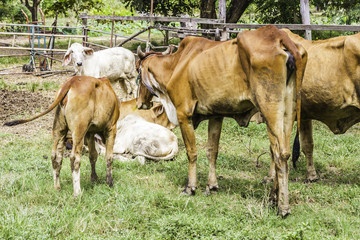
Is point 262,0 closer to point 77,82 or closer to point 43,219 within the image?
point 77,82

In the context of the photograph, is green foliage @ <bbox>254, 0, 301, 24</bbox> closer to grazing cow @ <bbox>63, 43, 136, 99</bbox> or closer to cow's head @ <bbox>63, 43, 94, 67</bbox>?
grazing cow @ <bbox>63, 43, 136, 99</bbox>

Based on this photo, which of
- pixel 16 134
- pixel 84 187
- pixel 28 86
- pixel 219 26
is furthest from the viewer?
pixel 28 86

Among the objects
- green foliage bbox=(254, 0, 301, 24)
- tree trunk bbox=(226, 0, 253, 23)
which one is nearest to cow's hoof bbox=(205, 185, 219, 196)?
tree trunk bbox=(226, 0, 253, 23)

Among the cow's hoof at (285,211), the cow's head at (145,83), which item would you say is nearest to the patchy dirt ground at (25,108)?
the cow's head at (145,83)

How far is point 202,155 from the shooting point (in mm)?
8156

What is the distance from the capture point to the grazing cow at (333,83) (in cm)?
616

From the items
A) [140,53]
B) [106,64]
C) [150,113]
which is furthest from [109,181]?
[106,64]

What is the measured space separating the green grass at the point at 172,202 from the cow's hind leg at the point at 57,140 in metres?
0.25

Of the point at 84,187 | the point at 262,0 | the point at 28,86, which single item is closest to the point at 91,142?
the point at 84,187

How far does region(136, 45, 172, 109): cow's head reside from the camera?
22.1 ft

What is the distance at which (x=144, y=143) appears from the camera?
7.77m

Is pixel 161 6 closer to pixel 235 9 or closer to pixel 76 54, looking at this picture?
pixel 235 9

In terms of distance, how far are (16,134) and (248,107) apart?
5266 mm

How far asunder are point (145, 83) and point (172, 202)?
6.54ft
